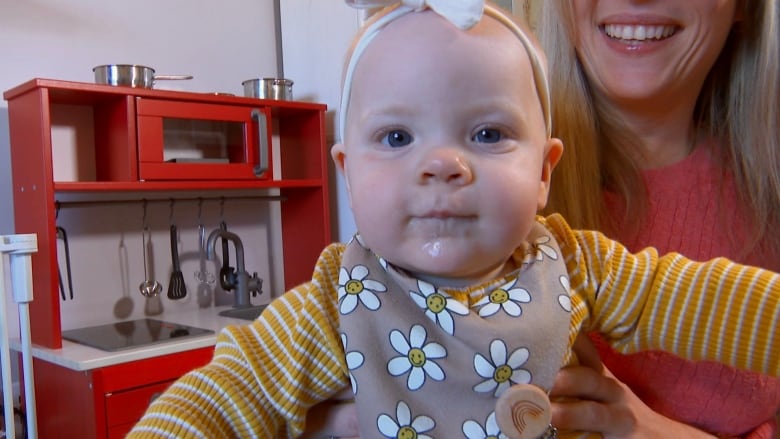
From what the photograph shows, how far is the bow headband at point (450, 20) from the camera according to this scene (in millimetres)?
709

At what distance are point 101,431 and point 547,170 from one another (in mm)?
1833

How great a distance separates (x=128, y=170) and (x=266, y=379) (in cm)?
195

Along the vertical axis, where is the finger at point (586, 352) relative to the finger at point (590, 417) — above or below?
above

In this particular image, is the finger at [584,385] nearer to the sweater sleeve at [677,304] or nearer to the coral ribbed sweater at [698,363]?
the sweater sleeve at [677,304]

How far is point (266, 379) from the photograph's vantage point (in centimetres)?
74

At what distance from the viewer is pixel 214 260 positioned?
10.0ft

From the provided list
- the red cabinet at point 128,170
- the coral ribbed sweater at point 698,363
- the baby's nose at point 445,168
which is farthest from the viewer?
the red cabinet at point 128,170

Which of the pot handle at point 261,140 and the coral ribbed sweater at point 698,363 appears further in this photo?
the pot handle at point 261,140

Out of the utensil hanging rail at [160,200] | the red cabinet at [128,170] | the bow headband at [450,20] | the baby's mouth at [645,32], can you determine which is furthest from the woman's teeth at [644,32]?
the utensil hanging rail at [160,200]

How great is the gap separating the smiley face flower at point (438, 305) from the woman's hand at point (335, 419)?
141mm

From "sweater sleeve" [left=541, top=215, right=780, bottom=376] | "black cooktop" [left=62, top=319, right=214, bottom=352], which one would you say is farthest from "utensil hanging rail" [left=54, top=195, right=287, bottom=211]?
"sweater sleeve" [left=541, top=215, right=780, bottom=376]

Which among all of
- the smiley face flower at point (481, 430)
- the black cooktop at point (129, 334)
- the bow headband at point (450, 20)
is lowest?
the black cooktop at point (129, 334)

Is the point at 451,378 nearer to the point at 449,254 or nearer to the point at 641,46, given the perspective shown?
the point at 449,254

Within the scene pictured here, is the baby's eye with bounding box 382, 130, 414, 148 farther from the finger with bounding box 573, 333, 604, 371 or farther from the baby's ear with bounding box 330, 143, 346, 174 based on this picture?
the finger with bounding box 573, 333, 604, 371
